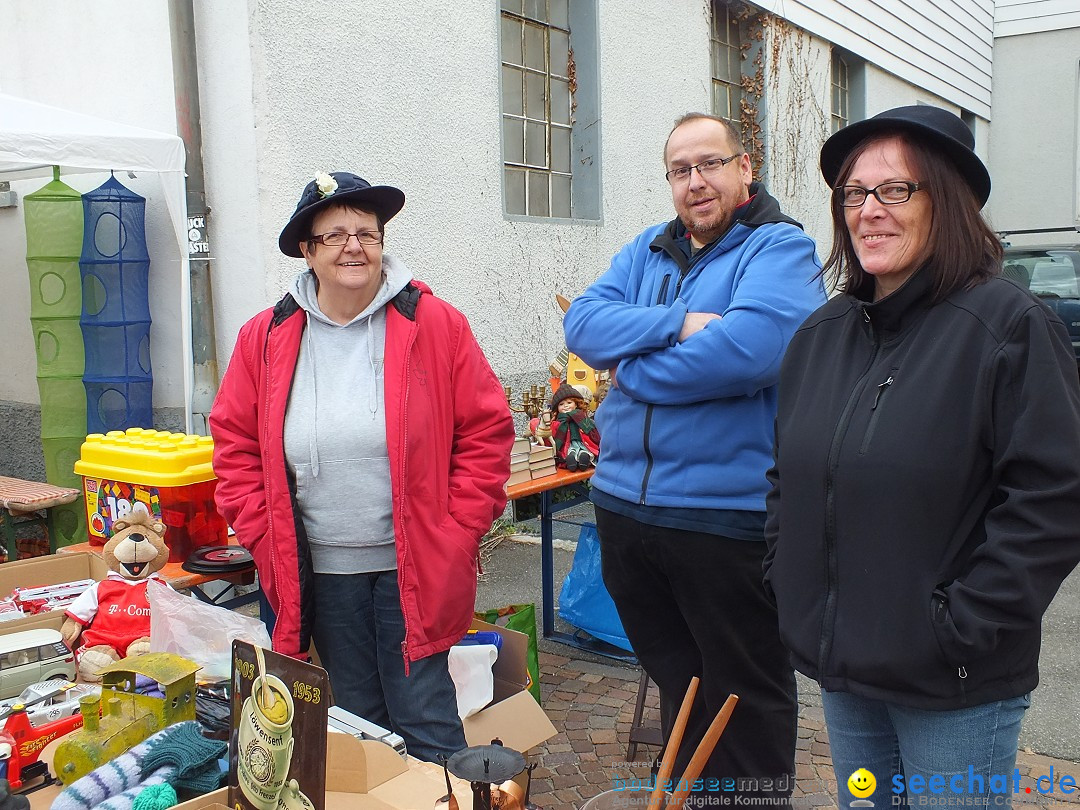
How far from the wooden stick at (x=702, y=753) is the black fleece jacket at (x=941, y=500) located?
0.59m

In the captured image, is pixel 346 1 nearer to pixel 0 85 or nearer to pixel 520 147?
pixel 520 147

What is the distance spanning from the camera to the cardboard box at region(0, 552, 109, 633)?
A: 3037 mm

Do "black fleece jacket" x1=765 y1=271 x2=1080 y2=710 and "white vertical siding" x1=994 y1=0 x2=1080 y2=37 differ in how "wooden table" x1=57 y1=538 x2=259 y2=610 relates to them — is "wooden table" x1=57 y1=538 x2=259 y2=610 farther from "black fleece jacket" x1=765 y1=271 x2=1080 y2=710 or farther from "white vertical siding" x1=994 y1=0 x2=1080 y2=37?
"white vertical siding" x1=994 y1=0 x2=1080 y2=37

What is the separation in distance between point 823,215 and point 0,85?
26.9ft

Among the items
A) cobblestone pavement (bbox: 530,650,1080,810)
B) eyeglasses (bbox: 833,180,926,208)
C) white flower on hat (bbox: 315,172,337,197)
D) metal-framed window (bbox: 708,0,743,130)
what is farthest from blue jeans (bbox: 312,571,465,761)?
metal-framed window (bbox: 708,0,743,130)

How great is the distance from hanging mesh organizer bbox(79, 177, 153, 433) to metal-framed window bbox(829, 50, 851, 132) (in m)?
8.19

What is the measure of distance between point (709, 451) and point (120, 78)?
4.32m

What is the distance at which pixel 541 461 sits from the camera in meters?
4.39

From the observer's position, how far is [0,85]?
19.7ft

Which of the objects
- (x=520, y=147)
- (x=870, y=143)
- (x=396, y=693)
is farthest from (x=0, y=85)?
(x=870, y=143)

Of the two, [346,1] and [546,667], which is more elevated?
[346,1]

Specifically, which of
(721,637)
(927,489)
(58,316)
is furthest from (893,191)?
(58,316)

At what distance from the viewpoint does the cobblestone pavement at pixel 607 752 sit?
10.4 ft

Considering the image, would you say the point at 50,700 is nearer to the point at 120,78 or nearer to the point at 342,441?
the point at 342,441
